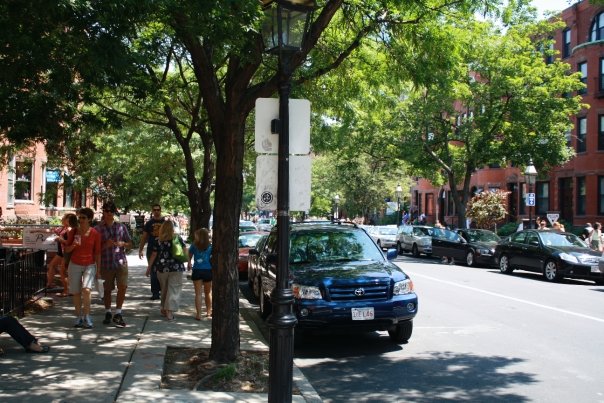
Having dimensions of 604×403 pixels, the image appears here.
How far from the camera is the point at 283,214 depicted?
5250 mm

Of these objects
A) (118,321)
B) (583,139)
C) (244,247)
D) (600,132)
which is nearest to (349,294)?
(118,321)

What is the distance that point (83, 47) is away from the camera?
23.6ft

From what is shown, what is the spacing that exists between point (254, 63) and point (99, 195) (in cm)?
2471

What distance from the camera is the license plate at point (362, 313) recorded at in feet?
26.3

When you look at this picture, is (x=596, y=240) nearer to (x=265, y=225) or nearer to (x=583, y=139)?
(x=583, y=139)

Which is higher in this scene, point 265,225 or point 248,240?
point 248,240

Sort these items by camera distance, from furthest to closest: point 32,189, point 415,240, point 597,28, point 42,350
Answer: point 597,28
point 415,240
point 32,189
point 42,350

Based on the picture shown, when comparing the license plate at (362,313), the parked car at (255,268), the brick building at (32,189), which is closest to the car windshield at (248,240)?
the parked car at (255,268)

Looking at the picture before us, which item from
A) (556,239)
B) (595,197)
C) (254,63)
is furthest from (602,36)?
(254,63)

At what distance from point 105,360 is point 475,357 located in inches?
185

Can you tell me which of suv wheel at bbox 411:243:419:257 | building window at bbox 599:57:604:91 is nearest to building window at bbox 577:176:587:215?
building window at bbox 599:57:604:91

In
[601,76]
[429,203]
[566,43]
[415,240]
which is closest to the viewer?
[415,240]

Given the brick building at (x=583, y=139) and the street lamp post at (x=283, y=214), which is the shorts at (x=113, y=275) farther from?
the brick building at (x=583, y=139)

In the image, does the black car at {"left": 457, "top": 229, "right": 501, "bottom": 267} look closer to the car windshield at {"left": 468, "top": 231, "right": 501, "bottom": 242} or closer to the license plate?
the car windshield at {"left": 468, "top": 231, "right": 501, "bottom": 242}
